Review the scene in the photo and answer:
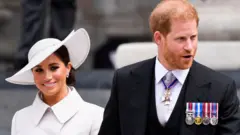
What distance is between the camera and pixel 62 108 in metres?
3.74

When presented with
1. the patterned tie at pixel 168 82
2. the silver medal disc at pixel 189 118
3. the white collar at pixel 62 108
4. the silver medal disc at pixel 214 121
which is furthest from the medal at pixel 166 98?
the white collar at pixel 62 108

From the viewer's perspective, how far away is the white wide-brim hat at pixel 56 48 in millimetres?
3688

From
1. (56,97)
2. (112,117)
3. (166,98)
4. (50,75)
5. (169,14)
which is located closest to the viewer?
(169,14)

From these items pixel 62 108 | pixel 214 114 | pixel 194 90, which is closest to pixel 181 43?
pixel 194 90

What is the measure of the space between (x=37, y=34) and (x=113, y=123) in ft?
11.0

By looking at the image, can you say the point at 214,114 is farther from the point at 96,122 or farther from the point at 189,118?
the point at 96,122

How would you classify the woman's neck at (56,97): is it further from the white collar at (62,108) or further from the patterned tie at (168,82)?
the patterned tie at (168,82)

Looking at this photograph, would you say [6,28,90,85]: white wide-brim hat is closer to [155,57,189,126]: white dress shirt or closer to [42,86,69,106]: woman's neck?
[42,86,69,106]: woman's neck

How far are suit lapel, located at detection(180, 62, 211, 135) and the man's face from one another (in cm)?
12

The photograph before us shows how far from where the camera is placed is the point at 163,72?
127 inches

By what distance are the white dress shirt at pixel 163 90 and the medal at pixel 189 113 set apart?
7cm

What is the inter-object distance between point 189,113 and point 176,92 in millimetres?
122

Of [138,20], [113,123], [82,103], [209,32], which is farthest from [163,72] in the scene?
[138,20]

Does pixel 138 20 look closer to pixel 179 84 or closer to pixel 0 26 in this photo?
pixel 0 26
